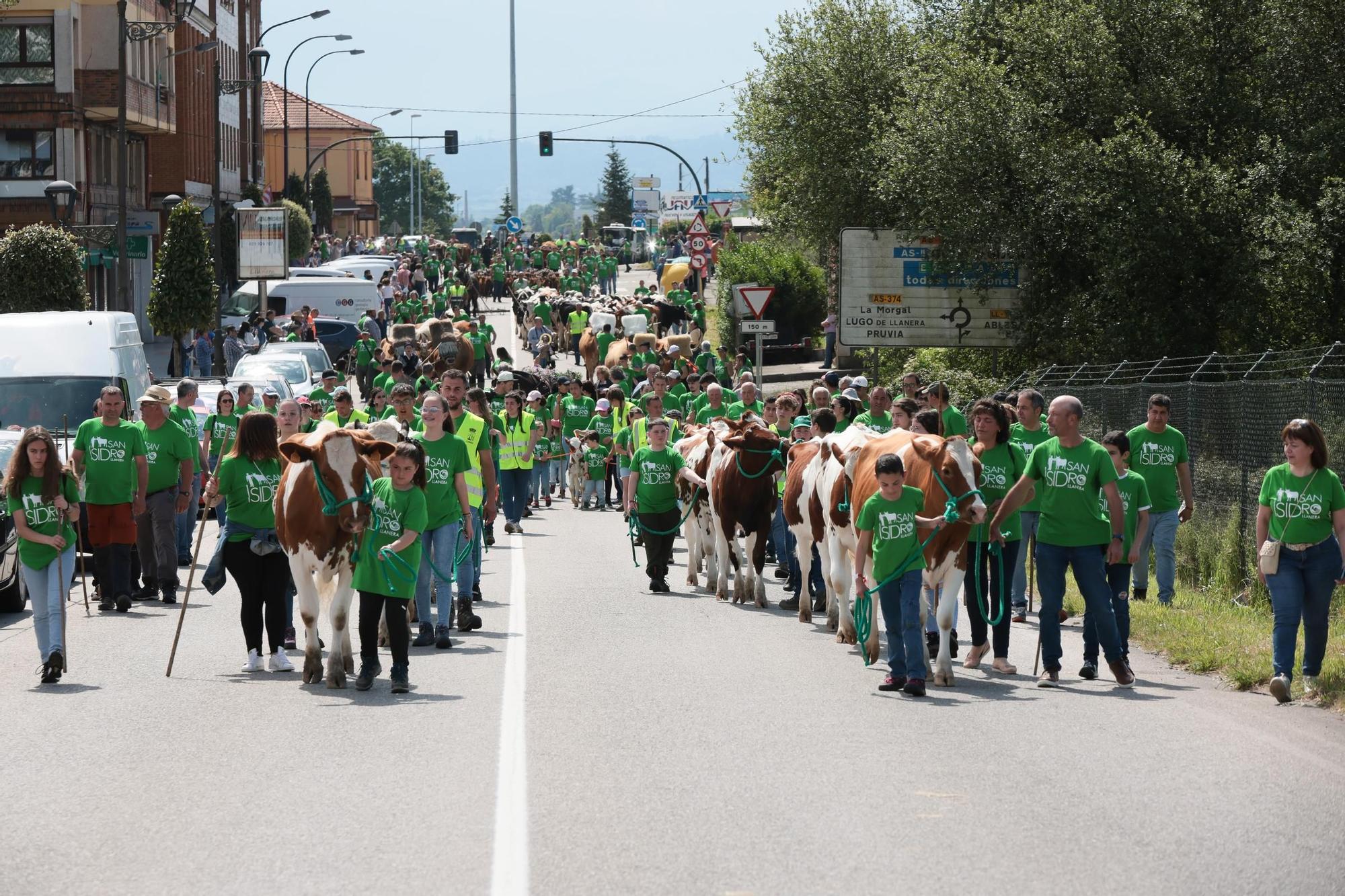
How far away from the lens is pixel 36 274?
3916 centimetres

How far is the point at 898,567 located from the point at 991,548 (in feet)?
5.33

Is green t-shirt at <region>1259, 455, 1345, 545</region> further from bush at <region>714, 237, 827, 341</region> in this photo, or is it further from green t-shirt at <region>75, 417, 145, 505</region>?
bush at <region>714, 237, 827, 341</region>

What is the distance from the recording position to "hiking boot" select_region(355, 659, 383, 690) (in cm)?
1182

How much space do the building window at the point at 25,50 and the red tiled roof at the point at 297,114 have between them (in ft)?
203

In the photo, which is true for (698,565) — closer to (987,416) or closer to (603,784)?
(987,416)

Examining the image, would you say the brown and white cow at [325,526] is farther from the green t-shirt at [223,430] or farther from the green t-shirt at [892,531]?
the green t-shirt at [223,430]

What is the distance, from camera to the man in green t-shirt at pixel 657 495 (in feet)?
58.6

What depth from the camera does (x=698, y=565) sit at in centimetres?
1861

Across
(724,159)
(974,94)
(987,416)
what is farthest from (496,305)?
(987,416)

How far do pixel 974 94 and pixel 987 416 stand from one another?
18064 millimetres

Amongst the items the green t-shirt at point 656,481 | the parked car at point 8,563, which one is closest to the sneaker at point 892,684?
the green t-shirt at point 656,481

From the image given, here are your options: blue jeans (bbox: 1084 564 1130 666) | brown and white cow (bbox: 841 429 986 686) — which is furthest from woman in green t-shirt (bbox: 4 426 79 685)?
blue jeans (bbox: 1084 564 1130 666)

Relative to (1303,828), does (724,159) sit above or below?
above

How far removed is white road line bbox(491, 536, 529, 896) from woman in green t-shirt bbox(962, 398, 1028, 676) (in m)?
3.22
